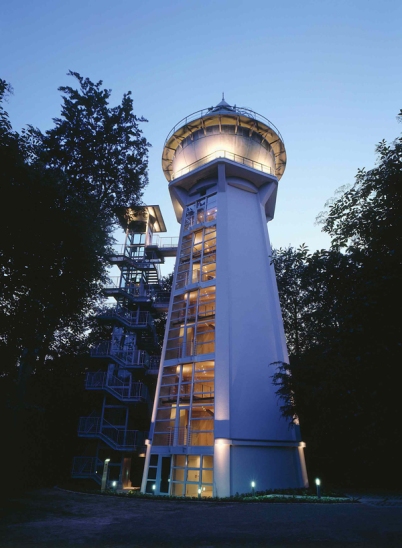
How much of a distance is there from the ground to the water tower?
6.56 m

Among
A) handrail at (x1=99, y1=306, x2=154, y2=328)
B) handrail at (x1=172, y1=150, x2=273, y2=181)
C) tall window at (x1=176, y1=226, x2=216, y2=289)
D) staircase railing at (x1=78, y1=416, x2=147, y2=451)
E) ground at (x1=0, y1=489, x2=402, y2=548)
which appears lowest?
ground at (x1=0, y1=489, x2=402, y2=548)

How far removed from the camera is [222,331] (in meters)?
21.2

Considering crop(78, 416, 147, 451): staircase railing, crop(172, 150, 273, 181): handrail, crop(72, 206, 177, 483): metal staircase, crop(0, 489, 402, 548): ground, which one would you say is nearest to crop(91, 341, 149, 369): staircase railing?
crop(72, 206, 177, 483): metal staircase

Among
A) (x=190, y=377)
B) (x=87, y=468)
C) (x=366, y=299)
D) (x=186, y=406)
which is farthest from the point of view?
(x=87, y=468)

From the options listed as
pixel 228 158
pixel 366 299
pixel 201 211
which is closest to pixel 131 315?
pixel 201 211

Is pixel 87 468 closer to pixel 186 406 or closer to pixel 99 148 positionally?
pixel 186 406

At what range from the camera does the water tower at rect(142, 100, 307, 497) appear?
19219mm

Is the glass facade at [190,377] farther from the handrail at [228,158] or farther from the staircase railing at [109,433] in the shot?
the staircase railing at [109,433]

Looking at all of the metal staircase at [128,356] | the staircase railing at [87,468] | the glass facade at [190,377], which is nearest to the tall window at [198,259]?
the glass facade at [190,377]

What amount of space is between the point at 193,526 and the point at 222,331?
12641mm

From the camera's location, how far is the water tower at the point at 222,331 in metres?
19.2

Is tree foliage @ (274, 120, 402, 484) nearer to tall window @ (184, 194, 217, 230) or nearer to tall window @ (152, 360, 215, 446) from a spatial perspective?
tall window @ (152, 360, 215, 446)

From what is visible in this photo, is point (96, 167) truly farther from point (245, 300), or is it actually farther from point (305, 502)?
point (305, 502)

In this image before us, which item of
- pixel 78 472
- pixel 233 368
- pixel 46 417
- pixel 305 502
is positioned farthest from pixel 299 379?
pixel 46 417
